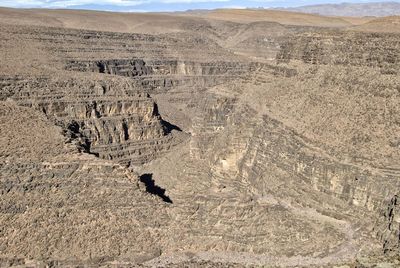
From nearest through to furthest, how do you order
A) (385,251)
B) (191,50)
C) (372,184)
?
(385,251) < (372,184) < (191,50)

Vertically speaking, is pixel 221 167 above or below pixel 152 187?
above

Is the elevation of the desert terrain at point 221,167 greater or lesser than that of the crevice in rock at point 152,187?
greater

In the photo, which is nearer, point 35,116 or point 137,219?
point 137,219

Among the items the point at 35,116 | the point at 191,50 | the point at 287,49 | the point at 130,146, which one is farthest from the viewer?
the point at 191,50

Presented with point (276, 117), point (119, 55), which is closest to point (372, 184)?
point (276, 117)

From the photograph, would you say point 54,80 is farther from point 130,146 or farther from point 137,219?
point 137,219
